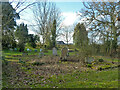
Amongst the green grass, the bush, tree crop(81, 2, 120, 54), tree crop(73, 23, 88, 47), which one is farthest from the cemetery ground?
tree crop(81, 2, 120, 54)

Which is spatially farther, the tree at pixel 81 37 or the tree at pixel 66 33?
the tree at pixel 66 33

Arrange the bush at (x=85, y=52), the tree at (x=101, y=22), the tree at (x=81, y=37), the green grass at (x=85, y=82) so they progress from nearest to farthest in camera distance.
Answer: the green grass at (x=85, y=82) < the bush at (x=85, y=52) < the tree at (x=81, y=37) < the tree at (x=101, y=22)

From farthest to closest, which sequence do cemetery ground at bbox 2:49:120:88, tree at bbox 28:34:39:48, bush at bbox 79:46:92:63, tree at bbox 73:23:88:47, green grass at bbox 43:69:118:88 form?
tree at bbox 28:34:39:48
tree at bbox 73:23:88:47
bush at bbox 79:46:92:63
cemetery ground at bbox 2:49:120:88
green grass at bbox 43:69:118:88

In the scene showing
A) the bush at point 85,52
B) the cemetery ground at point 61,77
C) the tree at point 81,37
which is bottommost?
the cemetery ground at point 61,77

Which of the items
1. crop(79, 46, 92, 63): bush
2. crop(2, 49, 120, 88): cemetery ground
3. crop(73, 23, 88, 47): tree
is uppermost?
crop(73, 23, 88, 47): tree

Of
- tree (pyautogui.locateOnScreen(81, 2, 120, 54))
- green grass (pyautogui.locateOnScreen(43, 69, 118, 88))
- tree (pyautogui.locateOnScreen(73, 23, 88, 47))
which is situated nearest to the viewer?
green grass (pyautogui.locateOnScreen(43, 69, 118, 88))

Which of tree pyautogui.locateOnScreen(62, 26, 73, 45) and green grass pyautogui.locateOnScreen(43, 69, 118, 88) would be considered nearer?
green grass pyautogui.locateOnScreen(43, 69, 118, 88)

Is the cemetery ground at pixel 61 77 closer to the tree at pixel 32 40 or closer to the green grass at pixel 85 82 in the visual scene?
the green grass at pixel 85 82

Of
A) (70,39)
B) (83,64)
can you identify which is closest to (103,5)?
(83,64)

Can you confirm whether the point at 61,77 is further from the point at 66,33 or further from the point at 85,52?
the point at 66,33

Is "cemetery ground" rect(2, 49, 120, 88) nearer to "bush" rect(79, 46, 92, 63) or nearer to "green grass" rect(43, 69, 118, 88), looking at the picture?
"green grass" rect(43, 69, 118, 88)

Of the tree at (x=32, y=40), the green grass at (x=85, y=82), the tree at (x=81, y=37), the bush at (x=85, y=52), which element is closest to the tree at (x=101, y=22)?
the tree at (x=81, y=37)

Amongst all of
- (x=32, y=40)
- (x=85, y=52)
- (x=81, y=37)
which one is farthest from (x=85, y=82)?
(x=32, y=40)

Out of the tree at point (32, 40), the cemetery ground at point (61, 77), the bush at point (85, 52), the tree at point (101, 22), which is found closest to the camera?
the cemetery ground at point (61, 77)
